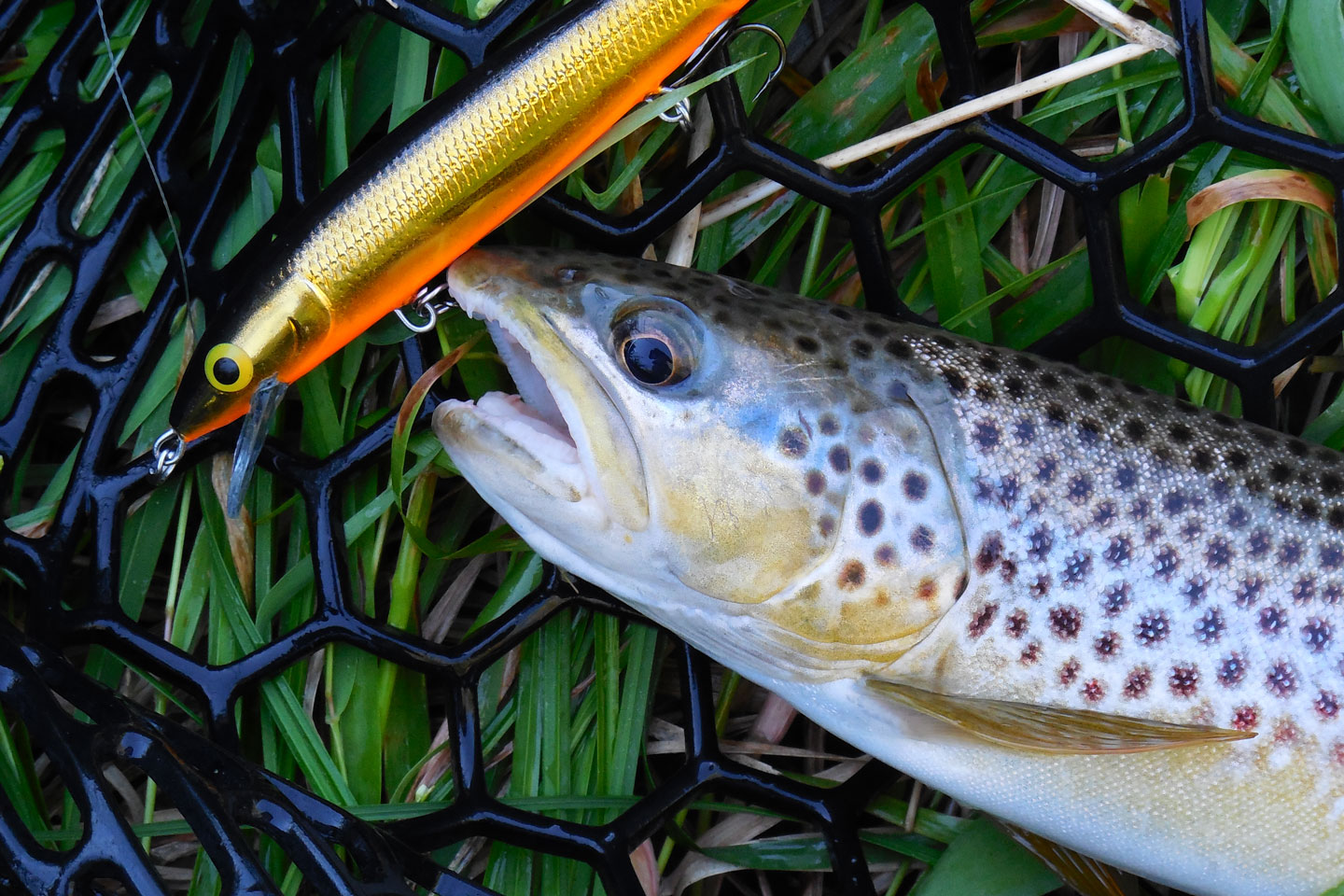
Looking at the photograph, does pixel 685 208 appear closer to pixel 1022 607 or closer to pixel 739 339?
pixel 739 339

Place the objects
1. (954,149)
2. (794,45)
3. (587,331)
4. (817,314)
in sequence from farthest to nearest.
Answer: (794,45), (954,149), (817,314), (587,331)

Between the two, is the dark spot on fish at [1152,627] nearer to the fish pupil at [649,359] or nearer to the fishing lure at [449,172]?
the fish pupil at [649,359]

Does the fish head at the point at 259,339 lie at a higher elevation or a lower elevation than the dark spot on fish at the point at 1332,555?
higher

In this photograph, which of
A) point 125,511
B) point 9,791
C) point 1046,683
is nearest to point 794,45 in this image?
point 1046,683

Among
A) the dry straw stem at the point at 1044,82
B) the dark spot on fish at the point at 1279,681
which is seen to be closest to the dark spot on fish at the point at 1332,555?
the dark spot on fish at the point at 1279,681

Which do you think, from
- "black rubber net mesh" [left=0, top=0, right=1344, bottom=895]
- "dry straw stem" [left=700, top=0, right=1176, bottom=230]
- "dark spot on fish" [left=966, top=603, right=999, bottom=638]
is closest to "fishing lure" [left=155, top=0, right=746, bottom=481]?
"black rubber net mesh" [left=0, top=0, right=1344, bottom=895]

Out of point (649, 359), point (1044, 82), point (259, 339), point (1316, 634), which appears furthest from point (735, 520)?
point (1044, 82)
